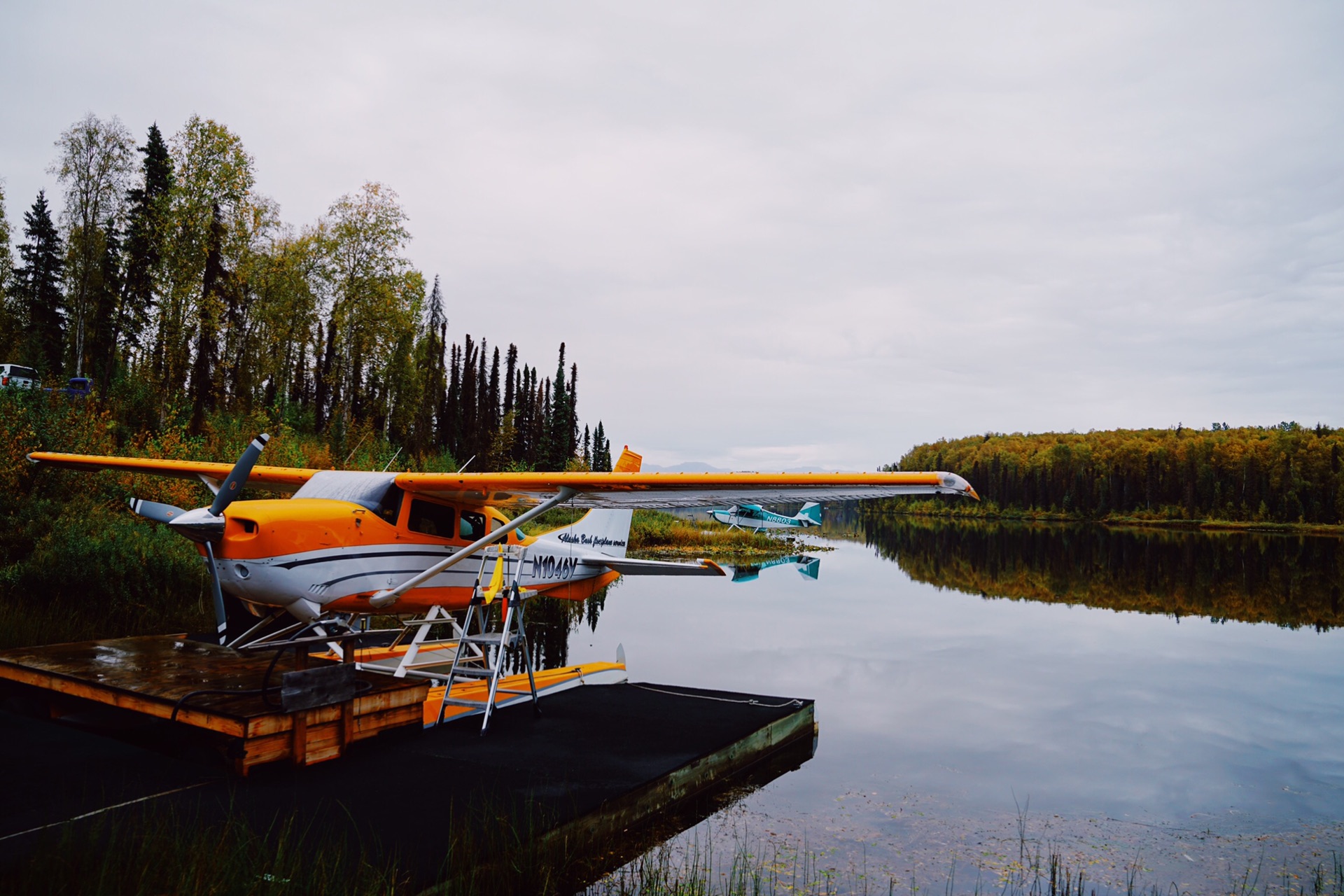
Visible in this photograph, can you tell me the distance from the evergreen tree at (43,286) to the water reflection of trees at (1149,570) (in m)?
32.8

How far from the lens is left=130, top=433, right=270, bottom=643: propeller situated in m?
5.08

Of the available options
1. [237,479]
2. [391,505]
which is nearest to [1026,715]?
→ [391,505]

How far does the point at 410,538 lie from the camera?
6578mm

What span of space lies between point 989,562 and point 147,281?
29.4 m

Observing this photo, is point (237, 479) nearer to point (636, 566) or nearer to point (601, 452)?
point (636, 566)

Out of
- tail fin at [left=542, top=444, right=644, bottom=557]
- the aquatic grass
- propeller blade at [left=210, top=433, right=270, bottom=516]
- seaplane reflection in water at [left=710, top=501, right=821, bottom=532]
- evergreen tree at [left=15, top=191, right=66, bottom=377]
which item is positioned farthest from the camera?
seaplane reflection in water at [left=710, top=501, right=821, bottom=532]

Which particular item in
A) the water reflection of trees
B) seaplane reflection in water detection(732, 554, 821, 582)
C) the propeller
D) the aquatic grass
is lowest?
seaplane reflection in water detection(732, 554, 821, 582)

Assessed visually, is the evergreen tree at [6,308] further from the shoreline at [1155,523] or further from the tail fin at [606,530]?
the shoreline at [1155,523]

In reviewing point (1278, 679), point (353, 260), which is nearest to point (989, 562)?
point (1278, 679)

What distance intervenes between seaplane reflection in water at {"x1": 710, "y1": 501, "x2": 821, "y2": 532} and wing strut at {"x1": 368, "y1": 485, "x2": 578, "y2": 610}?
29456 mm

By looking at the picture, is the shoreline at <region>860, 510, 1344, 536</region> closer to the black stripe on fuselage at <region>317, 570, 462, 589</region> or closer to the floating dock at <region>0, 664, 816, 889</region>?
the floating dock at <region>0, 664, 816, 889</region>

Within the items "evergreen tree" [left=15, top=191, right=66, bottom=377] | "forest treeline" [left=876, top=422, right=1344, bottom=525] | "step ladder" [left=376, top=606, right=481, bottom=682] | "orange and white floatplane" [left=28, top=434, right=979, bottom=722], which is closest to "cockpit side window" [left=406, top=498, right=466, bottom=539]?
→ "orange and white floatplane" [left=28, top=434, right=979, bottom=722]

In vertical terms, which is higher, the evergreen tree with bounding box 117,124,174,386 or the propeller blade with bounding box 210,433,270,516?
the evergreen tree with bounding box 117,124,174,386

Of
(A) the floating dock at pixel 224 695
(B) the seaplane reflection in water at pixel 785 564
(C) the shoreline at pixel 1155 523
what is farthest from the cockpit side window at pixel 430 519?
(C) the shoreline at pixel 1155 523
